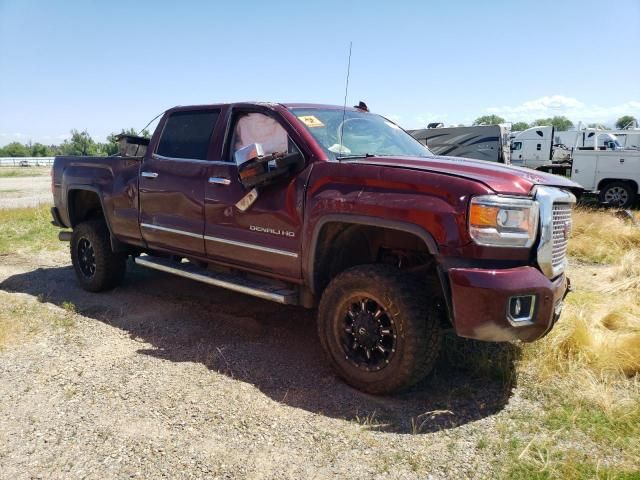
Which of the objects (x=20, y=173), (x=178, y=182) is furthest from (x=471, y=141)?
(x=20, y=173)

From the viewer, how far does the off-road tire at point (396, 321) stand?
10.8ft

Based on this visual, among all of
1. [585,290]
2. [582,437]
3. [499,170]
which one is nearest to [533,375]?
[582,437]

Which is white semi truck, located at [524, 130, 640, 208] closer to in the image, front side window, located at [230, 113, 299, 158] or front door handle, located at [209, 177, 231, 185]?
front side window, located at [230, 113, 299, 158]

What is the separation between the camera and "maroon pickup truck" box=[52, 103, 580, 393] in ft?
10.1

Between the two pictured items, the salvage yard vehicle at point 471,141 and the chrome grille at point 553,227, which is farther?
the salvage yard vehicle at point 471,141

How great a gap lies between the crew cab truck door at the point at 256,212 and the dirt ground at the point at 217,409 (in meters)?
0.78

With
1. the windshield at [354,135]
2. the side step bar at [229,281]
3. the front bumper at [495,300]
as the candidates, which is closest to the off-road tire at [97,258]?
the side step bar at [229,281]

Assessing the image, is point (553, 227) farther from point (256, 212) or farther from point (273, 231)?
point (256, 212)

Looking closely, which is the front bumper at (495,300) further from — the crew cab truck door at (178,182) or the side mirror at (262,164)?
the crew cab truck door at (178,182)

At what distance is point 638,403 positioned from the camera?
3.32 m

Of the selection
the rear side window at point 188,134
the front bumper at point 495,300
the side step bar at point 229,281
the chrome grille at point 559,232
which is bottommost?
the side step bar at point 229,281

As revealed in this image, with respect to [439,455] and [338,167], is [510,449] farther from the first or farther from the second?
[338,167]

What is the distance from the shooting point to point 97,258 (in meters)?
5.87

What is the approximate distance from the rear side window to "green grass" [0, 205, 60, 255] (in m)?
4.77
